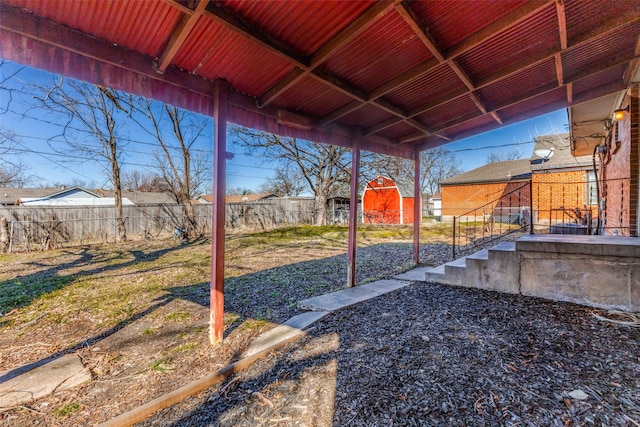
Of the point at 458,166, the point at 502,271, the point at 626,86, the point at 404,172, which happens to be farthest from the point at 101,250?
the point at 458,166

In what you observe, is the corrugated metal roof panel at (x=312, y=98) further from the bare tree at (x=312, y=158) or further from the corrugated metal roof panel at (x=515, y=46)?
the bare tree at (x=312, y=158)

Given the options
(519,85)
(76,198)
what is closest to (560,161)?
(519,85)

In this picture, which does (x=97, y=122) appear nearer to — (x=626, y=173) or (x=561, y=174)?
(x=626, y=173)

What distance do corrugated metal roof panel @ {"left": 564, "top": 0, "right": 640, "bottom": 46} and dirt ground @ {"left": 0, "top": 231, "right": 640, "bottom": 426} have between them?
3.00 m

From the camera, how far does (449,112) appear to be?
477 centimetres

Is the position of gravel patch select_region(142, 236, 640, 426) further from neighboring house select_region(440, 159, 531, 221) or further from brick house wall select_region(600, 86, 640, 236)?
neighboring house select_region(440, 159, 531, 221)

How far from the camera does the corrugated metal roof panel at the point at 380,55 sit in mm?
2554

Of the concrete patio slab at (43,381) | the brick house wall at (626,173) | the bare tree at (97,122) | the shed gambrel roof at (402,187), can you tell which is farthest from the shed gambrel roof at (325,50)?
the shed gambrel roof at (402,187)

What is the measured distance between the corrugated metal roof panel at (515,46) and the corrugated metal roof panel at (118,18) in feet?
9.95

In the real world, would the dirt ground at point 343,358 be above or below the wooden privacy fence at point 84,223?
below

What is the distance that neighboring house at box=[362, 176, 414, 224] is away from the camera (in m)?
20.5

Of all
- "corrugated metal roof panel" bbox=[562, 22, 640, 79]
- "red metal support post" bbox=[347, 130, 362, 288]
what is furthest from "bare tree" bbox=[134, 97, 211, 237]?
"corrugated metal roof panel" bbox=[562, 22, 640, 79]

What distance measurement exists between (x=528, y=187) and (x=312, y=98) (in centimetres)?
1991

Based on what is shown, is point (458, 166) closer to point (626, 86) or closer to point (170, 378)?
point (626, 86)
